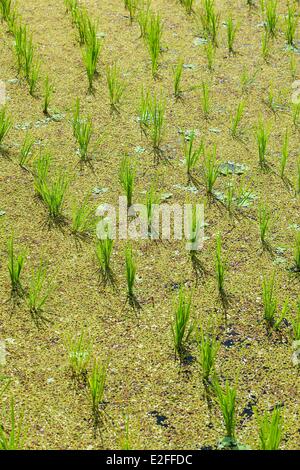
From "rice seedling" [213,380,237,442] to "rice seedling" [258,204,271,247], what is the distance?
0.95 m

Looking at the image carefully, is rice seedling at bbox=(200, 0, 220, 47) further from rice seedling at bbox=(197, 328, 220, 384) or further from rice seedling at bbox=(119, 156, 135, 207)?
rice seedling at bbox=(197, 328, 220, 384)

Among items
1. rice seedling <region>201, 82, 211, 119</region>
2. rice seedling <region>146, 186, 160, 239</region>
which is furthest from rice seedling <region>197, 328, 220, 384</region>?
rice seedling <region>201, 82, 211, 119</region>

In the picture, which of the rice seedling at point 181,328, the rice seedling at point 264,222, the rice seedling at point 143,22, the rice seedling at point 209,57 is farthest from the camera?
the rice seedling at point 143,22

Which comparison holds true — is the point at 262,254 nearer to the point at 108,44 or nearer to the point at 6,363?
the point at 6,363

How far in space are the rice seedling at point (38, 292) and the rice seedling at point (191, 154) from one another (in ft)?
3.09

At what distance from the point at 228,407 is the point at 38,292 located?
900 mm

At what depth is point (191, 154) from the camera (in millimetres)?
3957

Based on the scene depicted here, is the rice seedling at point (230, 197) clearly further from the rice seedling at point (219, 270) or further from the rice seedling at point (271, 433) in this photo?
the rice seedling at point (271, 433)

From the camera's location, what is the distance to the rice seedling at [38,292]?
3.00 m

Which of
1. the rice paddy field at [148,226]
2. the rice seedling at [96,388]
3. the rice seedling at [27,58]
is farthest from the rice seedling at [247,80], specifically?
the rice seedling at [96,388]

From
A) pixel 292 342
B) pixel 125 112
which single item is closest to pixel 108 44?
pixel 125 112

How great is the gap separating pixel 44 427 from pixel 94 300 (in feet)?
2.14

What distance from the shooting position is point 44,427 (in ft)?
8.39

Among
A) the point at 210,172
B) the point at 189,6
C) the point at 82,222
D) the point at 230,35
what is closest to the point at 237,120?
the point at 210,172
